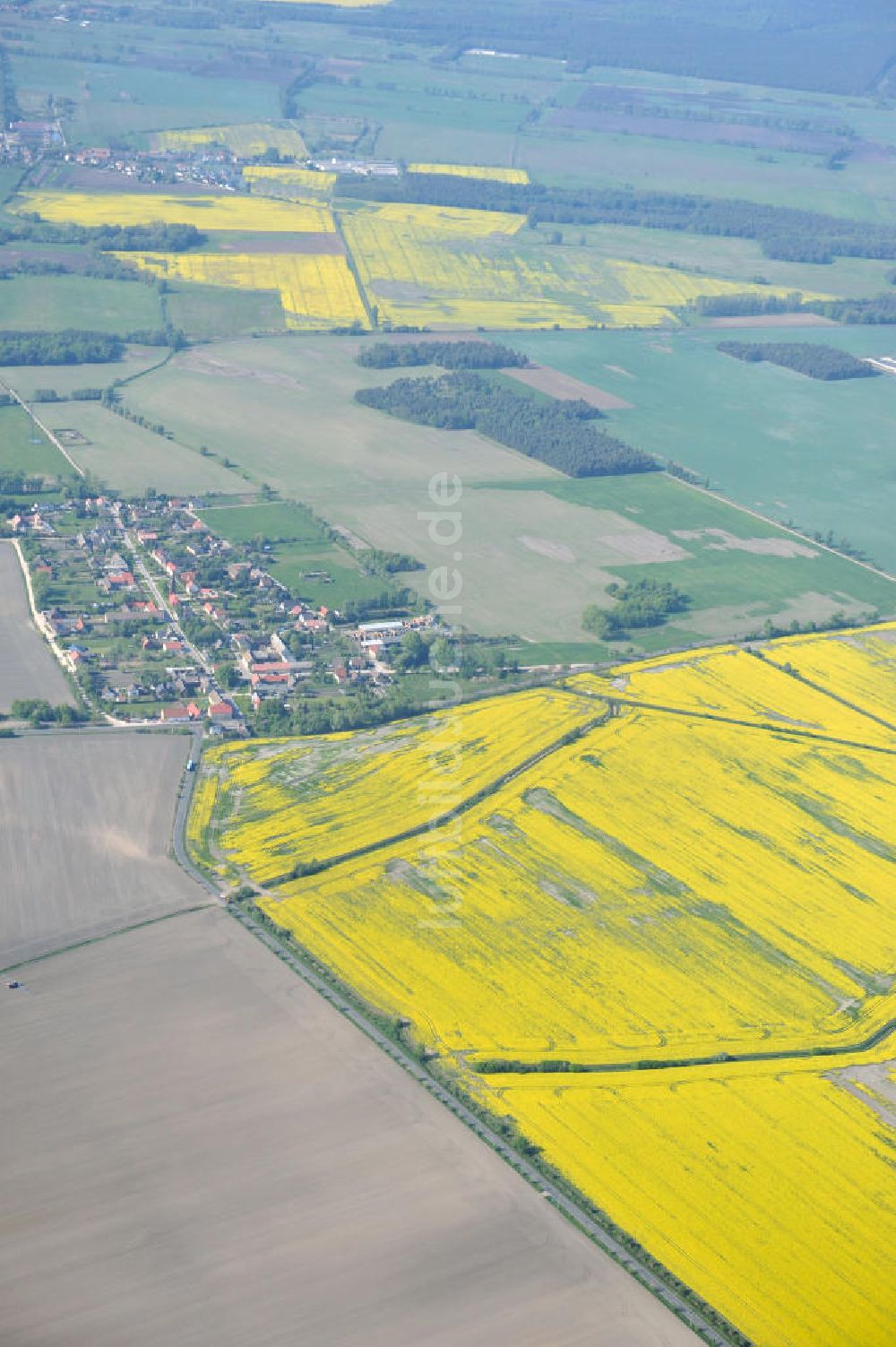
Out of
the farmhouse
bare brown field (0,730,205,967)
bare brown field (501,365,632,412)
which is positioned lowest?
bare brown field (0,730,205,967)

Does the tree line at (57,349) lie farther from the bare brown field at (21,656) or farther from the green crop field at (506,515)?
the bare brown field at (21,656)

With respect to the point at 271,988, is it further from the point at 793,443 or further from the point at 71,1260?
the point at 793,443

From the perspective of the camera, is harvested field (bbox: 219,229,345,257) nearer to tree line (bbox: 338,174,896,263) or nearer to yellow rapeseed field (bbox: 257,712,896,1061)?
tree line (bbox: 338,174,896,263)

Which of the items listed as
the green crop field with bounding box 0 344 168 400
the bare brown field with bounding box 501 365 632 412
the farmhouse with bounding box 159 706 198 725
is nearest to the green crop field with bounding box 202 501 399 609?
the farmhouse with bounding box 159 706 198 725

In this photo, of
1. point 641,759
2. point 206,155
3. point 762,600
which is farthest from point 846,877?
point 206,155

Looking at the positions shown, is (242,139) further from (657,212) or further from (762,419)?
(762,419)

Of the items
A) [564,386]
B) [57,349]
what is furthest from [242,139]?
[564,386]

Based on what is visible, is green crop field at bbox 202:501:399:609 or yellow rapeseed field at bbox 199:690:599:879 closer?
yellow rapeseed field at bbox 199:690:599:879
